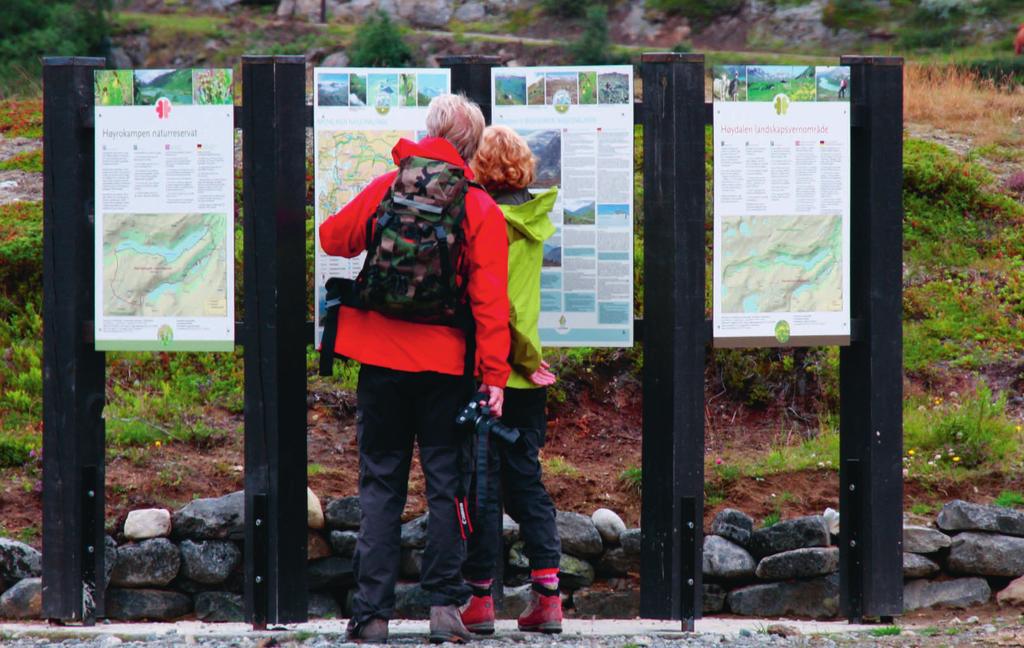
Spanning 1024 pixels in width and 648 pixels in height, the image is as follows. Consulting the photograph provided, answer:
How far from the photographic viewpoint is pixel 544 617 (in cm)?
550

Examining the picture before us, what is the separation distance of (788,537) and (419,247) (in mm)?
3131

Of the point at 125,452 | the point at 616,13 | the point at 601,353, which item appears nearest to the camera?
the point at 125,452

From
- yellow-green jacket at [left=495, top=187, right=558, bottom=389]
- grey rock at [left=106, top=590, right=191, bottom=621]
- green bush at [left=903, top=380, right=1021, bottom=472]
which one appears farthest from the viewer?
green bush at [left=903, top=380, right=1021, bottom=472]

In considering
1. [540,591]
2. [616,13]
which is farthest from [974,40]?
[540,591]

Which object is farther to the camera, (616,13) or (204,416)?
(616,13)

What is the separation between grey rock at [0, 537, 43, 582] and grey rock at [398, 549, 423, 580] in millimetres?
1948

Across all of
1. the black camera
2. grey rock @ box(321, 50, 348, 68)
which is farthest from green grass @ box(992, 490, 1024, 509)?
grey rock @ box(321, 50, 348, 68)

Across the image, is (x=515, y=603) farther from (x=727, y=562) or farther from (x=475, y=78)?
(x=475, y=78)

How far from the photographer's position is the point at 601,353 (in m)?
9.19

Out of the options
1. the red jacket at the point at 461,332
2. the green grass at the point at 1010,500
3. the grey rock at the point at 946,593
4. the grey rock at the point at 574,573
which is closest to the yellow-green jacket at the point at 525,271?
the red jacket at the point at 461,332

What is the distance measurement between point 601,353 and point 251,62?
13.9 feet

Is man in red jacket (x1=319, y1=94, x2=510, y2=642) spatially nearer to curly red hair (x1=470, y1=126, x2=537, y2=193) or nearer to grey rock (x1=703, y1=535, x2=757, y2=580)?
curly red hair (x1=470, y1=126, x2=537, y2=193)

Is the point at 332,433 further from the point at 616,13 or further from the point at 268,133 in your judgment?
the point at 616,13

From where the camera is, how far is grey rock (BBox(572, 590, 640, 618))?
6.91 metres
